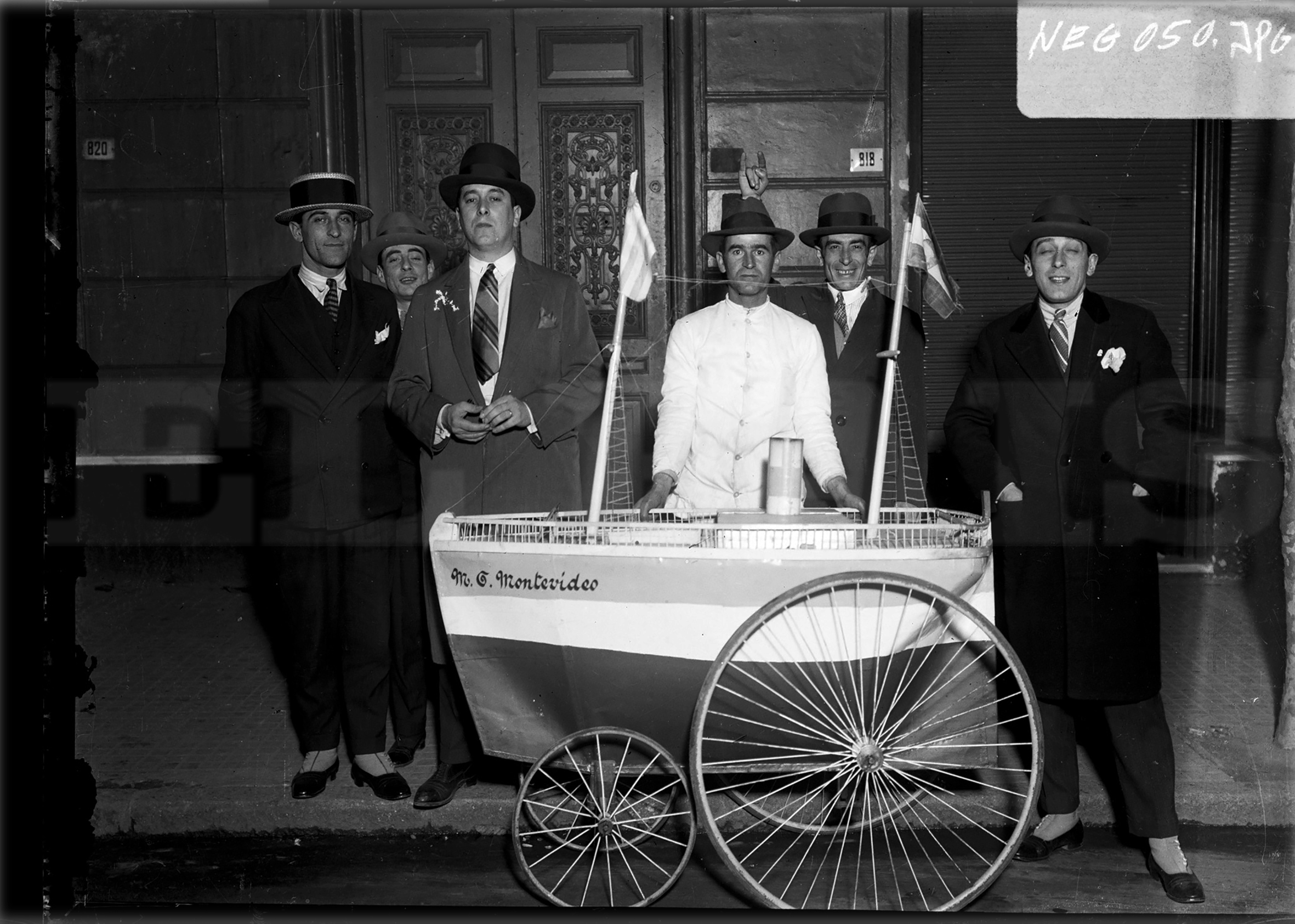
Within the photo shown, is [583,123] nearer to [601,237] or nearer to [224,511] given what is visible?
[601,237]

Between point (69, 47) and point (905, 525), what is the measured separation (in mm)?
2935

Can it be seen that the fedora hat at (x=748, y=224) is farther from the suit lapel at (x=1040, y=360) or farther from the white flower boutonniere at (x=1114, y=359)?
the white flower boutonniere at (x=1114, y=359)

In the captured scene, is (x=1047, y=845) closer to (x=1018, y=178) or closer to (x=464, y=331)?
(x=464, y=331)

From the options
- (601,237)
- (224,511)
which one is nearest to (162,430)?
(224,511)

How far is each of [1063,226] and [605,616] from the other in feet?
6.21

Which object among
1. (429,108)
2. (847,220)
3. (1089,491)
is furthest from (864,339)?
(429,108)

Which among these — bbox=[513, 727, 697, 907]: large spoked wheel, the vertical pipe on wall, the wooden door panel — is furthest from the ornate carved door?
bbox=[513, 727, 697, 907]: large spoked wheel

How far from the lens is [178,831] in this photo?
14.6 ft

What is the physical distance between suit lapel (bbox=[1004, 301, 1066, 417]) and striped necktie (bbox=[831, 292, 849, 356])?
0.97 m

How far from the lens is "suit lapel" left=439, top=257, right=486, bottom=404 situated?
14.0 ft

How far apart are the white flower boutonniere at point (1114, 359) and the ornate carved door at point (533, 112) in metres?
3.22

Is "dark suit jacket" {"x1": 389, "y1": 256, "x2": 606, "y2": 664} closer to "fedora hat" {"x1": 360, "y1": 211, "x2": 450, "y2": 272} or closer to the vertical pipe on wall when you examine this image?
"fedora hat" {"x1": 360, "y1": 211, "x2": 450, "y2": 272}

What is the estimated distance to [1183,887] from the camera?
146 inches

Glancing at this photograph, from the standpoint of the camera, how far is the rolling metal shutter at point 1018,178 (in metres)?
6.63
